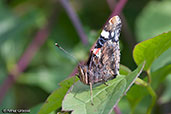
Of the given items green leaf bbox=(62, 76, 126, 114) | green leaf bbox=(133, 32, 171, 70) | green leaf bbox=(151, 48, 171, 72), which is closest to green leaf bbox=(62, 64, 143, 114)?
green leaf bbox=(62, 76, 126, 114)

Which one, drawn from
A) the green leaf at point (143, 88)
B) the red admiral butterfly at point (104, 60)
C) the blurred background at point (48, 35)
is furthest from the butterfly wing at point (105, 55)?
the blurred background at point (48, 35)

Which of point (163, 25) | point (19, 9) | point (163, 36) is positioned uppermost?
point (19, 9)

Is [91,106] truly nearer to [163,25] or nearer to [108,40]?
[108,40]

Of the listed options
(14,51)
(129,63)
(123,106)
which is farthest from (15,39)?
(123,106)

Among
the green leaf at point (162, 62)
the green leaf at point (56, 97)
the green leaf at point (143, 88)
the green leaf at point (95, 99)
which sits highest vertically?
the green leaf at point (56, 97)

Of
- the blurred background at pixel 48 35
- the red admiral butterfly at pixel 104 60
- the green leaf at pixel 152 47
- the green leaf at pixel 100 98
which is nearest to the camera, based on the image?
the green leaf at pixel 100 98

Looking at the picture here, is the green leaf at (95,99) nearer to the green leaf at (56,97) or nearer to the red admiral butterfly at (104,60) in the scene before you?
the green leaf at (56,97)
